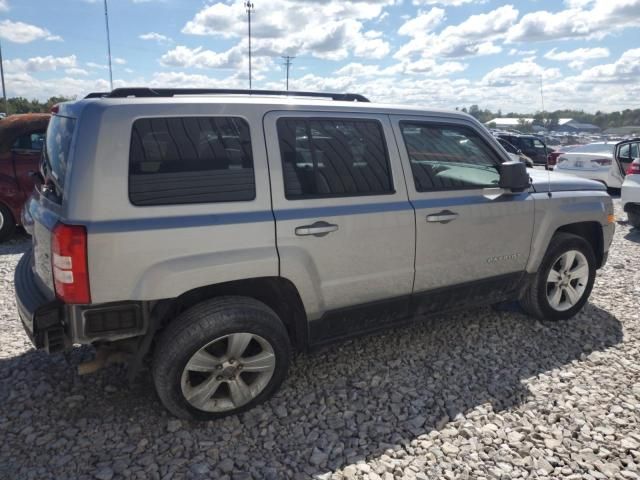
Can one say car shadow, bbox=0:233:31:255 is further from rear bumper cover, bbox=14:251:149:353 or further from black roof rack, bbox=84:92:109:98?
rear bumper cover, bbox=14:251:149:353

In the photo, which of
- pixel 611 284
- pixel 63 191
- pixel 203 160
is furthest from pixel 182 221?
pixel 611 284

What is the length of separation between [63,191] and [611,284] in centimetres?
561

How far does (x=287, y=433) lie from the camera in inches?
114

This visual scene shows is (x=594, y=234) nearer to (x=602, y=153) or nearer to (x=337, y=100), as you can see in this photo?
(x=337, y=100)

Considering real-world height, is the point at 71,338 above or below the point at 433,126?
below

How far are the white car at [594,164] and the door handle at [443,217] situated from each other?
9043mm

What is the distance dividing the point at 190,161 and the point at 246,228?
47 centimetres

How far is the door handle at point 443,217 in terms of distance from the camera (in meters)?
3.43

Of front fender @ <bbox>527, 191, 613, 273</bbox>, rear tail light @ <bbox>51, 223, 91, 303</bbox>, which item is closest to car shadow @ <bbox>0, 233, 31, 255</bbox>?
rear tail light @ <bbox>51, 223, 91, 303</bbox>

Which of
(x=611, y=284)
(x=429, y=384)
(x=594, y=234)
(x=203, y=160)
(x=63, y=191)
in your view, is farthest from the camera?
(x=611, y=284)

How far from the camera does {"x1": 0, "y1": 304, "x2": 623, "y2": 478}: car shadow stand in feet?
8.96

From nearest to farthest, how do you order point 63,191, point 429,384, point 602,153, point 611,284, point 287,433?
point 63,191 → point 287,433 → point 429,384 → point 611,284 → point 602,153

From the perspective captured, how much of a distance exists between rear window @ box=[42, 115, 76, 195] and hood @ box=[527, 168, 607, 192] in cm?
342

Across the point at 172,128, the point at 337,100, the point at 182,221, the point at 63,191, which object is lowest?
the point at 182,221
